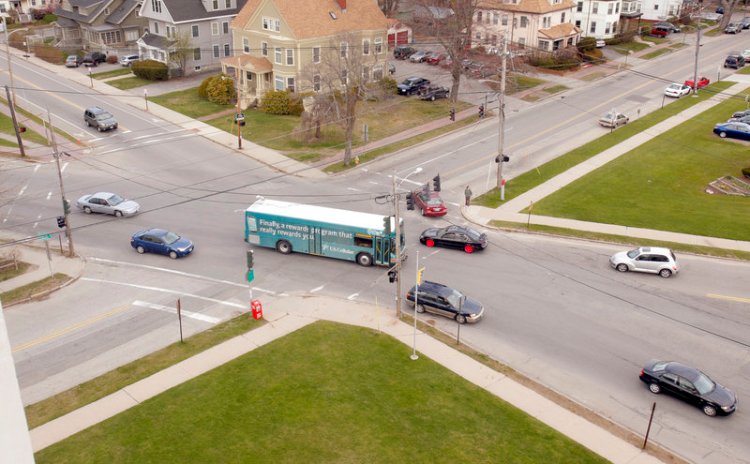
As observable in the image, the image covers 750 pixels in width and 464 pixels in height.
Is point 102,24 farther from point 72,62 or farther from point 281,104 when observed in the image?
point 281,104

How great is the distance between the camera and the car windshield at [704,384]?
2725 centimetres

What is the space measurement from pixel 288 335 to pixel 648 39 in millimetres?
84964

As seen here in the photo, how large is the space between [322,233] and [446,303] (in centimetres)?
954

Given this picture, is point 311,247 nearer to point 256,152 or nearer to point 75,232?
point 75,232

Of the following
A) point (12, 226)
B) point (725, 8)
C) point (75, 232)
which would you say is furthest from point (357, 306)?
point (725, 8)

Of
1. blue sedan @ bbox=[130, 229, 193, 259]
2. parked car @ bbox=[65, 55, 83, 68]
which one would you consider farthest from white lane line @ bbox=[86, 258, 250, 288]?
parked car @ bbox=[65, 55, 83, 68]

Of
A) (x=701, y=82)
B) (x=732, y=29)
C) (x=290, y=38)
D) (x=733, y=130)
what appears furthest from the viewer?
(x=732, y=29)

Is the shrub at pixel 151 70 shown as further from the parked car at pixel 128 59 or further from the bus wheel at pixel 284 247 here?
the bus wheel at pixel 284 247

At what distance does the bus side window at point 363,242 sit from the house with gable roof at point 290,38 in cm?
3117

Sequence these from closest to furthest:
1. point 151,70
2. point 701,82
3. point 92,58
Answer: point 701,82
point 151,70
point 92,58

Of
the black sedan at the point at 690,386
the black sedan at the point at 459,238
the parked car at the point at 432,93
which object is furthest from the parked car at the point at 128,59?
the black sedan at the point at 690,386

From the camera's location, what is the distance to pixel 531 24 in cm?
8438

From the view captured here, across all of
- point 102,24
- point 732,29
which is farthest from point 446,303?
point 732,29

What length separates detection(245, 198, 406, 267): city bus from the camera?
1535 inches
